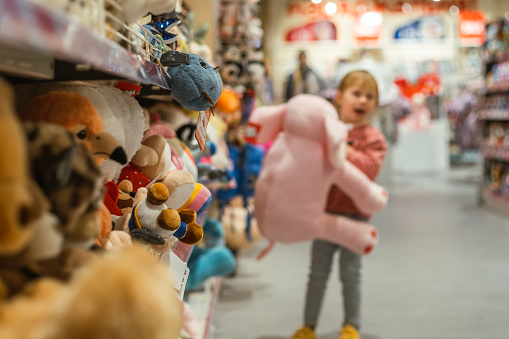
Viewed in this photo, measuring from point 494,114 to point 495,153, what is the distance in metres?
0.43

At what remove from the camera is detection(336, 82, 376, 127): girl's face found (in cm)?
248

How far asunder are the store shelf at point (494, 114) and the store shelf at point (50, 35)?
5.99m

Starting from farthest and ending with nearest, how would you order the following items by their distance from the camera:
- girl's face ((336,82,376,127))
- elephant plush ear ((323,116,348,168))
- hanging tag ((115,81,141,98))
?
1. girl's face ((336,82,376,127))
2. elephant plush ear ((323,116,348,168))
3. hanging tag ((115,81,141,98))

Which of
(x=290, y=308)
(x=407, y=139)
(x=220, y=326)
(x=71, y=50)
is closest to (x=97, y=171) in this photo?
(x=71, y=50)

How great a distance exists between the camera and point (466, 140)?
356 inches

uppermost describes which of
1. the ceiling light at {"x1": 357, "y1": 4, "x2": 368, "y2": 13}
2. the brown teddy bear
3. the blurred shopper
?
the ceiling light at {"x1": 357, "y1": 4, "x2": 368, "y2": 13}

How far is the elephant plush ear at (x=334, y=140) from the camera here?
216cm

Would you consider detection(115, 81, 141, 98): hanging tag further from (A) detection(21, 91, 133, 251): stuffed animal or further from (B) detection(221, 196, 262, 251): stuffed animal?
(B) detection(221, 196, 262, 251): stuffed animal

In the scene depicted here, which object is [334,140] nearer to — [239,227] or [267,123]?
[267,123]

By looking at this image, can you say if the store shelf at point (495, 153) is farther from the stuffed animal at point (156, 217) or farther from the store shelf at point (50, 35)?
the store shelf at point (50, 35)

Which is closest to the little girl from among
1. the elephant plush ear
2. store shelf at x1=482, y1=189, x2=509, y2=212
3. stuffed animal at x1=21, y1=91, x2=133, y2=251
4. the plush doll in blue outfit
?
the elephant plush ear

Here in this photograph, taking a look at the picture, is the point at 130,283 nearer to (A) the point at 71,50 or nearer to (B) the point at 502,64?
(A) the point at 71,50

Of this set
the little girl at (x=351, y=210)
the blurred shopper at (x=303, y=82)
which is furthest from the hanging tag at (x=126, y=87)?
the blurred shopper at (x=303, y=82)

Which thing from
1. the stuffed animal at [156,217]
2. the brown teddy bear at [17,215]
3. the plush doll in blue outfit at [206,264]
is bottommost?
the plush doll in blue outfit at [206,264]
